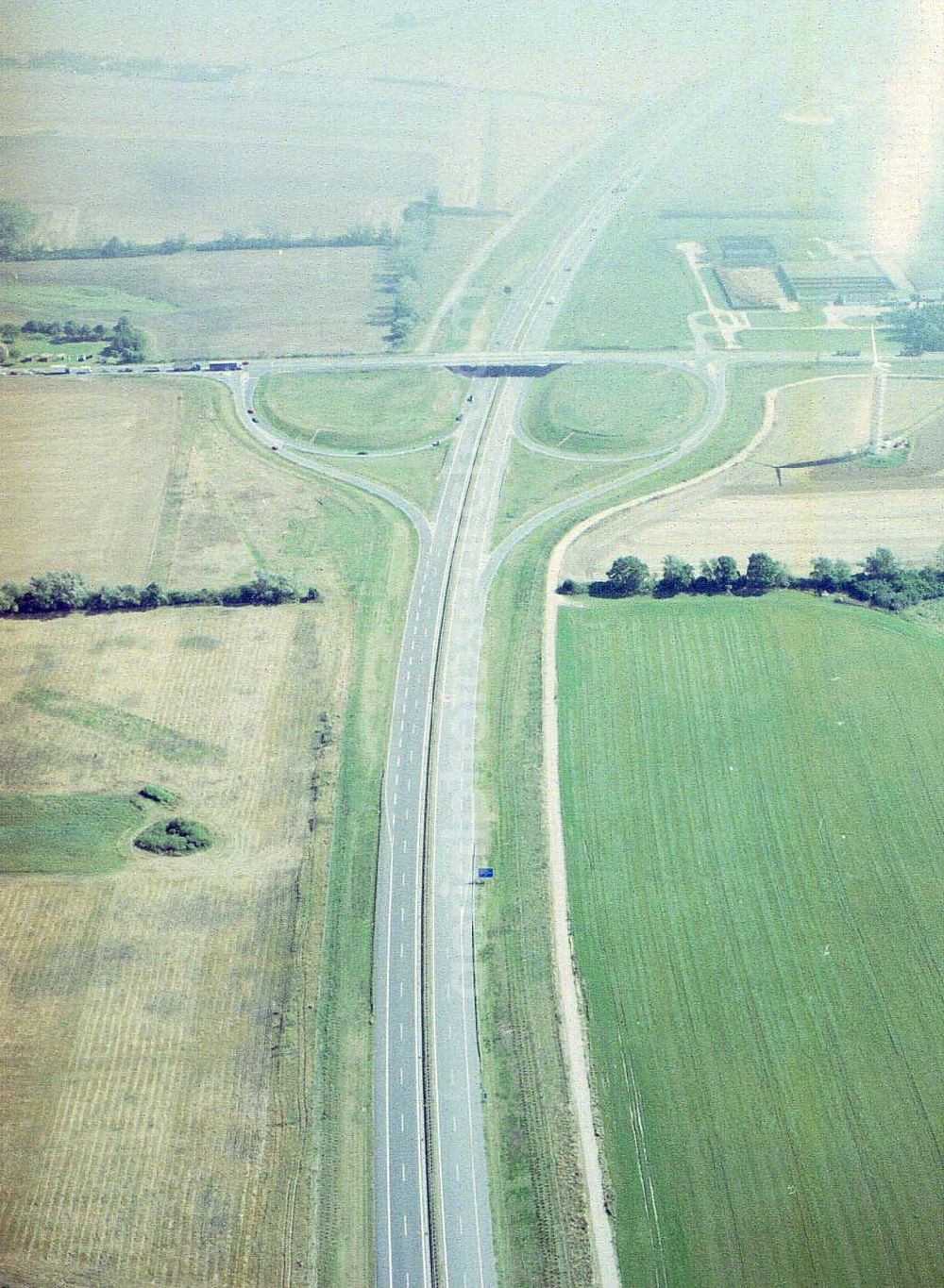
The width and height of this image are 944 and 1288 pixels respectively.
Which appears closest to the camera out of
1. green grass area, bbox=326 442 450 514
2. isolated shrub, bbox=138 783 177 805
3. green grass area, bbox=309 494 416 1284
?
green grass area, bbox=309 494 416 1284

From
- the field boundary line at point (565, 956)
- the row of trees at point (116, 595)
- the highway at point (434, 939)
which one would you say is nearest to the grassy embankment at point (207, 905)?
the highway at point (434, 939)

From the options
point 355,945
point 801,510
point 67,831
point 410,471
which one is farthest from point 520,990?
point 410,471

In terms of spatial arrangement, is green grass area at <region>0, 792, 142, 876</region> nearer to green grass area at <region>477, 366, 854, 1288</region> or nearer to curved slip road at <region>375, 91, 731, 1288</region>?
curved slip road at <region>375, 91, 731, 1288</region>

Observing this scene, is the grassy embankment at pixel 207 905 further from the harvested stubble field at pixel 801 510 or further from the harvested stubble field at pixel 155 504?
the harvested stubble field at pixel 801 510

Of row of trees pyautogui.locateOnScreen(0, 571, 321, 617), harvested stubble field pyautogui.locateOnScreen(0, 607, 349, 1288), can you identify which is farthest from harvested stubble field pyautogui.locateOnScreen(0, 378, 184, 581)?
harvested stubble field pyautogui.locateOnScreen(0, 607, 349, 1288)

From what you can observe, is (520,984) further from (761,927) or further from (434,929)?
(761,927)

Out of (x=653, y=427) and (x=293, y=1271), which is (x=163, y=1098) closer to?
(x=293, y=1271)
